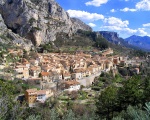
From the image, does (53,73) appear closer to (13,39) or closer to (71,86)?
(71,86)

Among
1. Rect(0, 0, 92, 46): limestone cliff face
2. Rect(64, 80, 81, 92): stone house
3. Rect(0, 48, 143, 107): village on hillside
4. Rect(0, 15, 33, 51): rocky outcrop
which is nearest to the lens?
Rect(0, 48, 143, 107): village on hillside

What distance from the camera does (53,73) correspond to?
44.2 metres

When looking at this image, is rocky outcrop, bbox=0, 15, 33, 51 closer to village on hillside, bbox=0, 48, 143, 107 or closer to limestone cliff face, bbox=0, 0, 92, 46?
limestone cliff face, bbox=0, 0, 92, 46

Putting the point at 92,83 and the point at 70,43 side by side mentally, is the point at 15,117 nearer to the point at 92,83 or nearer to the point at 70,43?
the point at 92,83

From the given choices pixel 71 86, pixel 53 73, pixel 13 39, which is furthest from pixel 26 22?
pixel 71 86

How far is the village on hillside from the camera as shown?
3495 centimetres

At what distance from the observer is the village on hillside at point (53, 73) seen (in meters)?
35.0

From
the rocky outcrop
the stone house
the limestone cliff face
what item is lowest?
the stone house

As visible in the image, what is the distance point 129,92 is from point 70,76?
25362 mm

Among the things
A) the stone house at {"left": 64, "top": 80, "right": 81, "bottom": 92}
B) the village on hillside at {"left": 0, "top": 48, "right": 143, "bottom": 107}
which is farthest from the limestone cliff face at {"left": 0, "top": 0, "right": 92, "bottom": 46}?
the stone house at {"left": 64, "top": 80, "right": 81, "bottom": 92}

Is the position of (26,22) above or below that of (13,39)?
above

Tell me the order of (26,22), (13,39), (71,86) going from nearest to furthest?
(71,86), (13,39), (26,22)

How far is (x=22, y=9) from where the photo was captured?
2840 inches

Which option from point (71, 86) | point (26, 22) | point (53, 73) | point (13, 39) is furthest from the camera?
point (26, 22)
